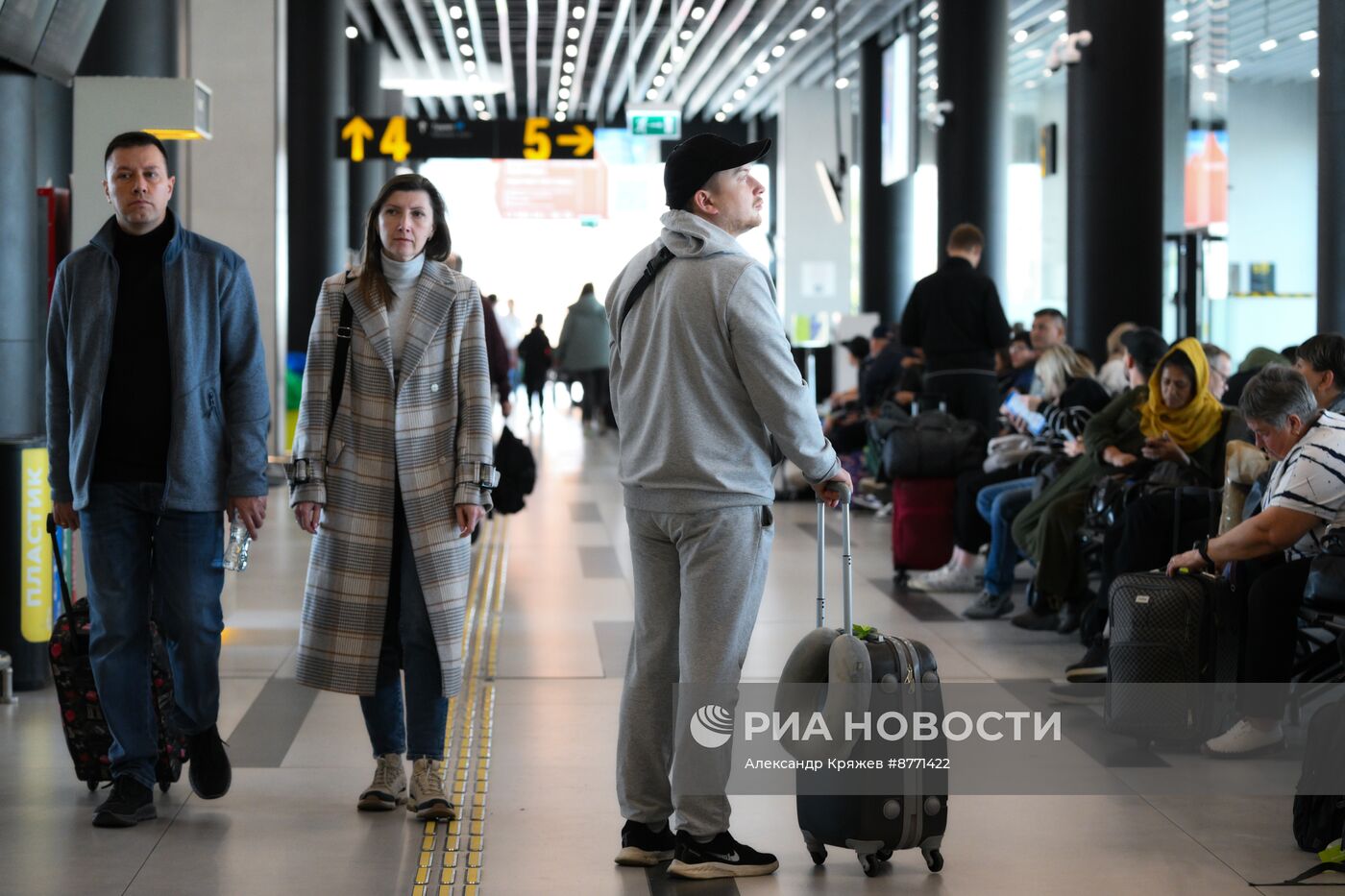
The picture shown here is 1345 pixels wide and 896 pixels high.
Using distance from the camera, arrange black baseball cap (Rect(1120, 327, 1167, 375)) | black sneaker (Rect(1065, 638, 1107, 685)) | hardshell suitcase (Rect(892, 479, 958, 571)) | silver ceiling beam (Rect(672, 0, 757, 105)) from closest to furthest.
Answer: black sneaker (Rect(1065, 638, 1107, 685)) < black baseball cap (Rect(1120, 327, 1167, 375)) < hardshell suitcase (Rect(892, 479, 958, 571)) < silver ceiling beam (Rect(672, 0, 757, 105))

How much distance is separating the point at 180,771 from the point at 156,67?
538 cm

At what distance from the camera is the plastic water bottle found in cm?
400

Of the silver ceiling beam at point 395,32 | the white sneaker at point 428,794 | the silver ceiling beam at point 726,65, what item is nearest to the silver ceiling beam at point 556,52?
the silver ceiling beam at point 395,32

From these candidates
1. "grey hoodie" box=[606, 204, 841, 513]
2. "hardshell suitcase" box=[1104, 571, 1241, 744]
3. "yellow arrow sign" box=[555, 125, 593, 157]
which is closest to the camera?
"grey hoodie" box=[606, 204, 841, 513]

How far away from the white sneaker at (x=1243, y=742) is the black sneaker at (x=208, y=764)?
109 inches

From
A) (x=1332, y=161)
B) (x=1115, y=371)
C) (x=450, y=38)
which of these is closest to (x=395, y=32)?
(x=450, y=38)

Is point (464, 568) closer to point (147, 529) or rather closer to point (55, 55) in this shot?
point (147, 529)

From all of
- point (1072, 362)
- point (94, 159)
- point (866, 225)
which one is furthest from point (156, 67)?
point (866, 225)

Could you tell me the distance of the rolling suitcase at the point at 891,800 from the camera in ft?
11.2

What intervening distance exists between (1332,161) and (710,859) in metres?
5.10

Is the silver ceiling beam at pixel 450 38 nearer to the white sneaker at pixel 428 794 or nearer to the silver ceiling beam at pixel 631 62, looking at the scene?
the silver ceiling beam at pixel 631 62

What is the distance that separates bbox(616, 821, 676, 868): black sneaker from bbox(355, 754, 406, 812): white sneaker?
2.41 ft

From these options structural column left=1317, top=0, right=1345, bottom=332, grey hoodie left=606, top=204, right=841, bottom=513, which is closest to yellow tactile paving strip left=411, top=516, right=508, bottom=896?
grey hoodie left=606, top=204, right=841, bottom=513

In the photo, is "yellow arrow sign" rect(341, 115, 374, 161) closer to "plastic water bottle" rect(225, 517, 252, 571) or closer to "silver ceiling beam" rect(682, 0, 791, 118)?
"silver ceiling beam" rect(682, 0, 791, 118)
